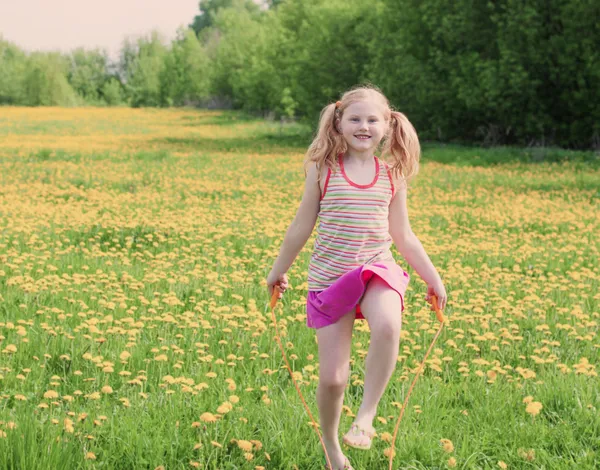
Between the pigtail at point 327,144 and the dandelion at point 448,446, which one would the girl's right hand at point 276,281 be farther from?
the dandelion at point 448,446

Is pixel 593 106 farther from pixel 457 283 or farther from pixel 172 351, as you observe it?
pixel 172 351

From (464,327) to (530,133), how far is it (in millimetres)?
21200

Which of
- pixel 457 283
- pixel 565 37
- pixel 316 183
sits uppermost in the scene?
pixel 565 37

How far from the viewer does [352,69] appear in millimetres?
30250

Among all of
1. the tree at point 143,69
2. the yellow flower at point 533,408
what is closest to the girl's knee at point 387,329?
the yellow flower at point 533,408

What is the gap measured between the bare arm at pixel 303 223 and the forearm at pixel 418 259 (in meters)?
0.40

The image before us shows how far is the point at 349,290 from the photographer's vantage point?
8.85 feet

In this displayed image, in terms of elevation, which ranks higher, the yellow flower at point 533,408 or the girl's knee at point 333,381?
the girl's knee at point 333,381

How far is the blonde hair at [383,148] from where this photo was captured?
284 centimetres

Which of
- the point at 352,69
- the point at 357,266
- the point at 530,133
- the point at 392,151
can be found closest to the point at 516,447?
A: the point at 357,266

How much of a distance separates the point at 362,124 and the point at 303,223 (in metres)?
0.47

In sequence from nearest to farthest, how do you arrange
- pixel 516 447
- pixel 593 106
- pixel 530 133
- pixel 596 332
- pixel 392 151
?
pixel 392 151
pixel 516 447
pixel 596 332
pixel 593 106
pixel 530 133

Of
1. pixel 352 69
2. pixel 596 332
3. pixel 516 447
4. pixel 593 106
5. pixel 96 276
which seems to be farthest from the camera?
pixel 352 69

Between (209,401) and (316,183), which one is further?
(209,401)
